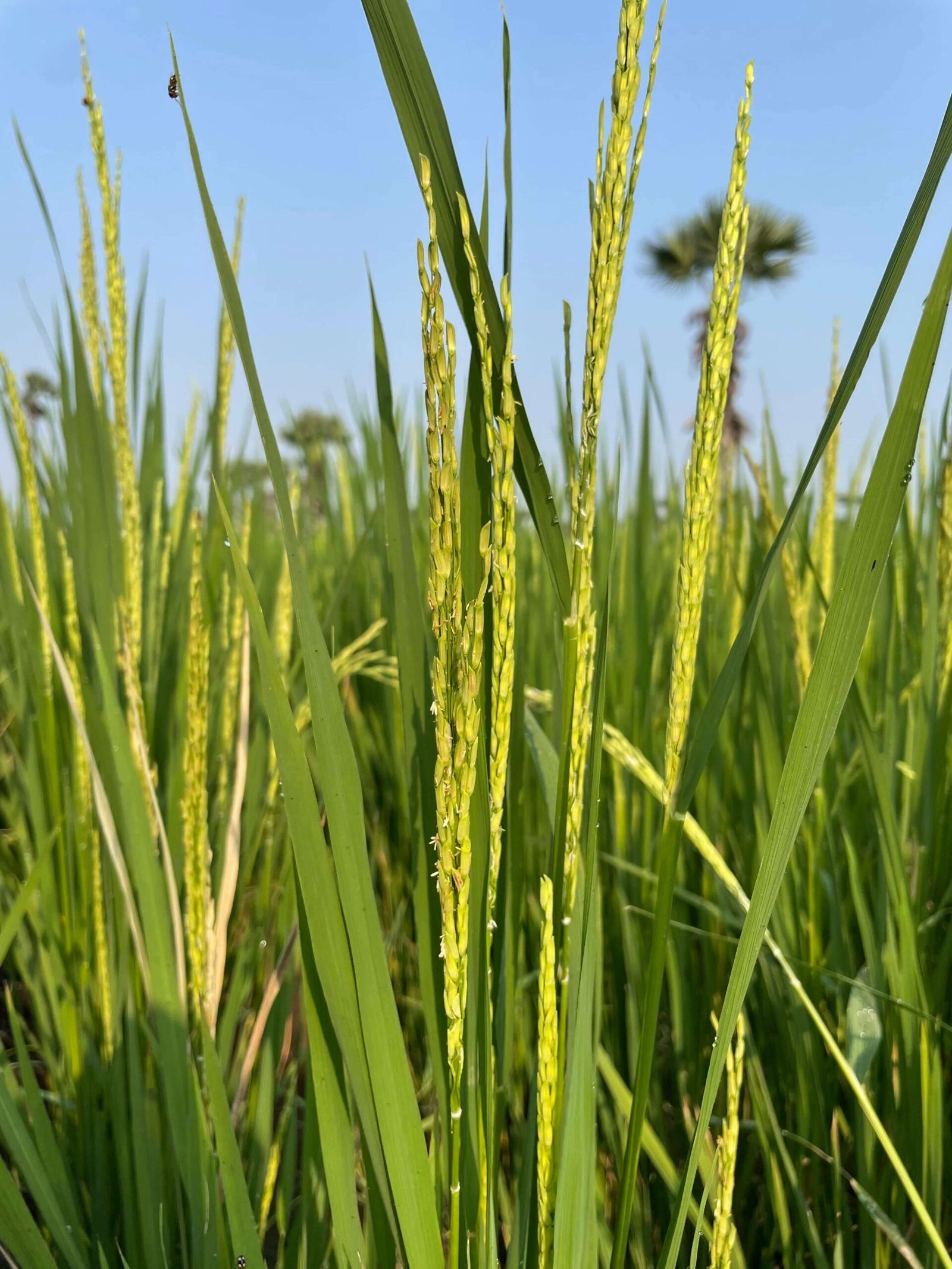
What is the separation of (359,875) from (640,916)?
2.48 feet

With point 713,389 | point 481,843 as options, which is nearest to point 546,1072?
point 481,843

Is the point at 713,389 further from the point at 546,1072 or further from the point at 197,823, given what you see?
the point at 197,823

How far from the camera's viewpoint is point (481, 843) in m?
0.44

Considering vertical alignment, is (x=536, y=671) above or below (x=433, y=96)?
below

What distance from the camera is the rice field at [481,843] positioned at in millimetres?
387

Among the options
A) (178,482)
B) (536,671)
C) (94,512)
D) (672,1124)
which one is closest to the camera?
(94,512)

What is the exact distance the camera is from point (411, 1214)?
1.34 ft

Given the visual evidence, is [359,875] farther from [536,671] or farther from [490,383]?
[536,671]

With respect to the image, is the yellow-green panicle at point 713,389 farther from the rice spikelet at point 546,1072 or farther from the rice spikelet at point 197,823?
the rice spikelet at point 197,823

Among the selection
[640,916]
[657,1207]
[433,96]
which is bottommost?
[657,1207]

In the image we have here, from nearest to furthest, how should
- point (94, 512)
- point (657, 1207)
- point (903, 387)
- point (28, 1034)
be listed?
point (903, 387) < point (94, 512) < point (657, 1207) < point (28, 1034)

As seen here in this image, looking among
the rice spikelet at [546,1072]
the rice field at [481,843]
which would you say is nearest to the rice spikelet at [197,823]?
the rice field at [481,843]

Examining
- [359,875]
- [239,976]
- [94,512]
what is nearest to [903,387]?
[359,875]

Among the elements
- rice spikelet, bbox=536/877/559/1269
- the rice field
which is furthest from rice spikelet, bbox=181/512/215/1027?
rice spikelet, bbox=536/877/559/1269
